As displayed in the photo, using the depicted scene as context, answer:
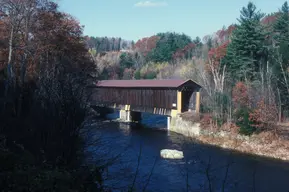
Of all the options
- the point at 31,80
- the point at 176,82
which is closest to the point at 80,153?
the point at 31,80

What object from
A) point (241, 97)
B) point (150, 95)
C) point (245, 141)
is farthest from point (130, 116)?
point (245, 141)

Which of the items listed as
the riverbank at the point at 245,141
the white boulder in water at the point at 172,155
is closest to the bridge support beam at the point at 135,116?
the riverbank at the point at 245,141

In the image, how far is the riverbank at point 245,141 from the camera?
1864 cm

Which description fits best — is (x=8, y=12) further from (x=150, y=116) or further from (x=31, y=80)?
(x=150, y=116)

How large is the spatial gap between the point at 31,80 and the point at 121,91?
14545 mm

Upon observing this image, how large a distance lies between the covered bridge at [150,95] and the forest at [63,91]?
212 cm

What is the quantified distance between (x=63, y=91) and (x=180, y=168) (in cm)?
769

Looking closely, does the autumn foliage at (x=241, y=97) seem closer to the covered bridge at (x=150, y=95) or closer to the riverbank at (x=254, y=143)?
the riverbank at (x=254, y=143)

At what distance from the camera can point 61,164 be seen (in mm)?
8055

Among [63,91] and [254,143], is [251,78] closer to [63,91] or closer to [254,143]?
[254,143]

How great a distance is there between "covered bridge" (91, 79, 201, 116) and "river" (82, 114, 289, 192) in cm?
500

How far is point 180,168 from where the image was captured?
14289 millimetres

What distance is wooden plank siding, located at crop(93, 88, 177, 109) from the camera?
90.2 feet

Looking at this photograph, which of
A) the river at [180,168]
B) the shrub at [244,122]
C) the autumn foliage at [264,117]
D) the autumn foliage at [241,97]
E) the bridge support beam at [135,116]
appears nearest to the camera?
the river at [180,168]
